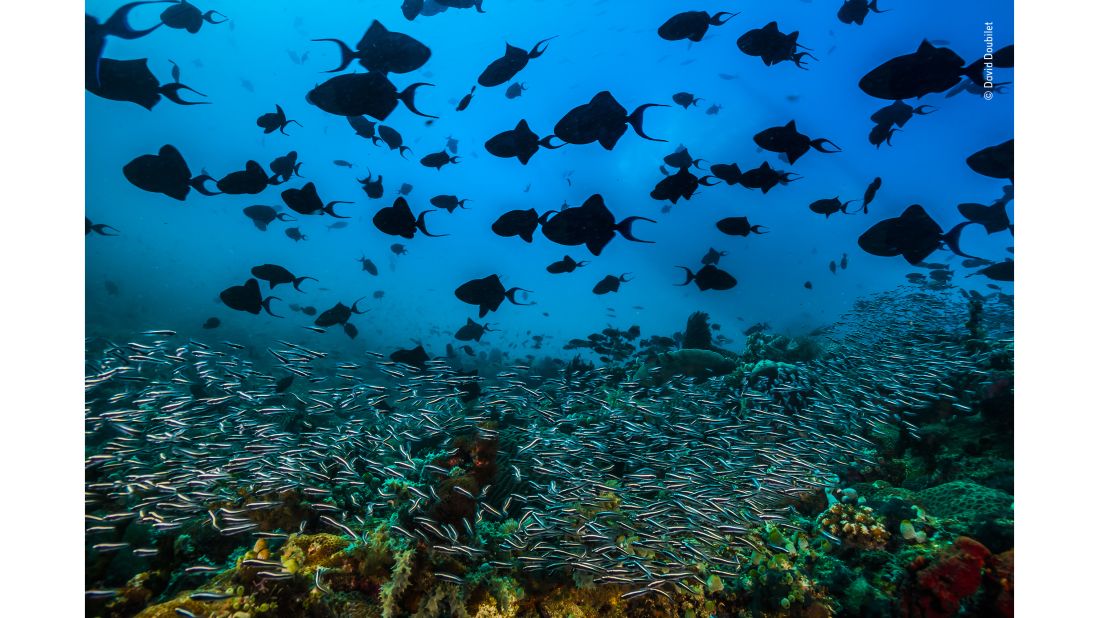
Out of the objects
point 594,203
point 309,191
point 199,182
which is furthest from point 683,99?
point 199,182

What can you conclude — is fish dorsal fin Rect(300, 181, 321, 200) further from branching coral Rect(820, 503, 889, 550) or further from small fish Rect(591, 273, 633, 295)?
branching coral Rect(820, 503, 889, 550)

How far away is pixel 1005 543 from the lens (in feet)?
15.1

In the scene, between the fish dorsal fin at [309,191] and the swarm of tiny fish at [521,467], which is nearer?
the swarm of tiny fish at [521,467]

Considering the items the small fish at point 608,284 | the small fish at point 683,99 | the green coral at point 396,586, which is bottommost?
→ the green coral at point 396,586

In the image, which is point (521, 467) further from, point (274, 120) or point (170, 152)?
point (274, 120)

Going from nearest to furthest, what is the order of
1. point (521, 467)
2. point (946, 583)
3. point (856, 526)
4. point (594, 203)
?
point (946, 583) < point (856, 526) < point (594, 203) < point (521, 467)

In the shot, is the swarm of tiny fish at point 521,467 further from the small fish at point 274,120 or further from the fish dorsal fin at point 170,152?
the small fish at point 274,120

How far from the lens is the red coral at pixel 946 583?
4152 mm

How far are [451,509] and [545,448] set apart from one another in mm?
1539

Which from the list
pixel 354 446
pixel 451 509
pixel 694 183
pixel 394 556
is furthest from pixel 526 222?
pixel 354 446

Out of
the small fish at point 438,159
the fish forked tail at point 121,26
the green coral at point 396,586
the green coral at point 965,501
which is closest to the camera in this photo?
the green coral at point 396,586

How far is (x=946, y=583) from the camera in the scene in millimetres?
4195

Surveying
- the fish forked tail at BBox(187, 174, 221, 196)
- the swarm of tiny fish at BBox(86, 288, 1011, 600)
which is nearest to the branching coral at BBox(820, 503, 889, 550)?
the swarm of tiny fish at BBox(86, 288, 1011, 600)

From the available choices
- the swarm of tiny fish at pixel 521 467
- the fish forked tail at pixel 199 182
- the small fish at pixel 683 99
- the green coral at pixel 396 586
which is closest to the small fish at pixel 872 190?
the swarm of tiny fish at pixel 521 467
